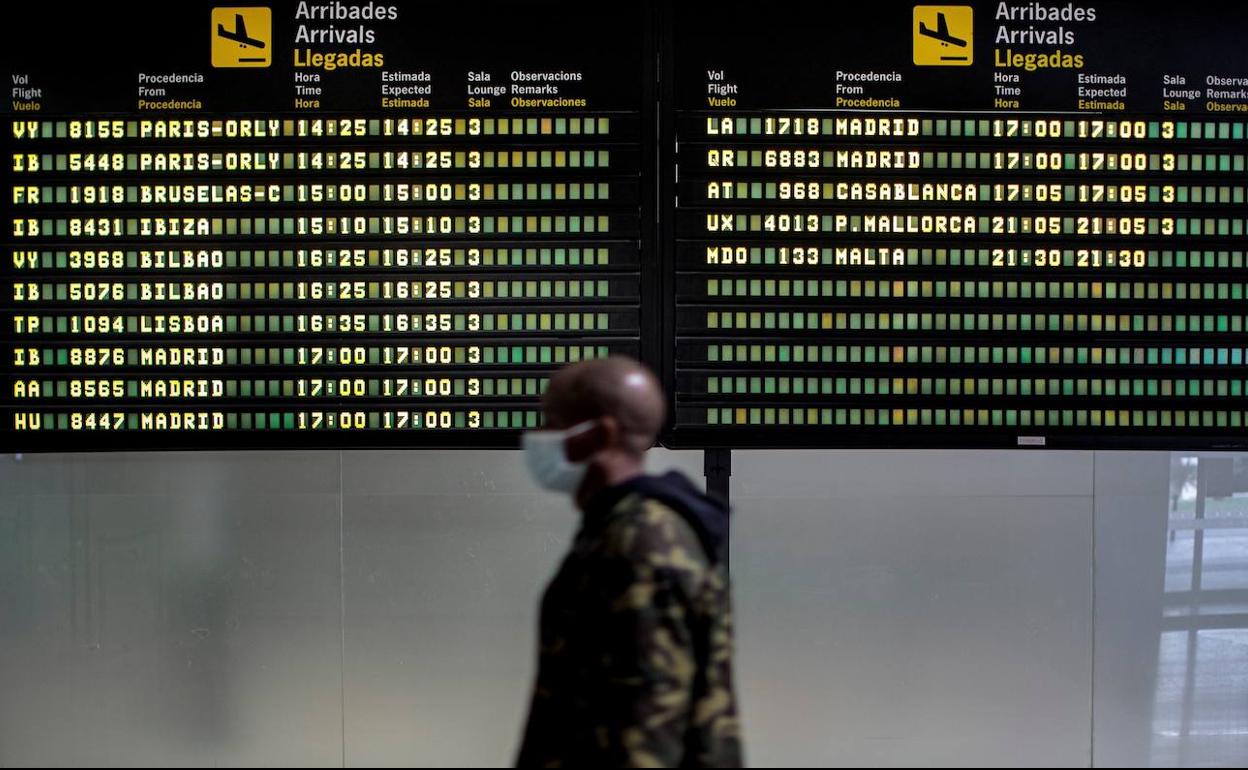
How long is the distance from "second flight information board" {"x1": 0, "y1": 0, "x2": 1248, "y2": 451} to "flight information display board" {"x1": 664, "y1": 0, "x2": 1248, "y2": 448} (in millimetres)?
10

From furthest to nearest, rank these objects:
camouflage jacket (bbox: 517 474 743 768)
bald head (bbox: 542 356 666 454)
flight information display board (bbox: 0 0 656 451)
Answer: flight information display board (bbox: 0 0 656 451)
bald head (bbox: 542 356 666 454)
camouflage jacket (bbox: 517 474 743 768)

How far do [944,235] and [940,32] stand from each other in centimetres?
71

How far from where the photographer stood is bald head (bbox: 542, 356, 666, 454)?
219cm

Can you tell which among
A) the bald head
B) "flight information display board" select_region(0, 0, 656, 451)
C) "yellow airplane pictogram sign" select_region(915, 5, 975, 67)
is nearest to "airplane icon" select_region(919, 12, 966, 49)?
"yellow airplane pictogram sign" select_region(915, 5, 975, 67)

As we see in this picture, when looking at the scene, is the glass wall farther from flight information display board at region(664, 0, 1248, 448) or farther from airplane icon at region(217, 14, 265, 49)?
airplane icon at region(217, 14, 265, 49)

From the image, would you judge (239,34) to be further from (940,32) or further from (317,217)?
(940,32)

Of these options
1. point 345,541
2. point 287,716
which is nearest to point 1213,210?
point 345,541

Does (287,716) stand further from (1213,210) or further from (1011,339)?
(1213,210)

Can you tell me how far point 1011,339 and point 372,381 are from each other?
223cm

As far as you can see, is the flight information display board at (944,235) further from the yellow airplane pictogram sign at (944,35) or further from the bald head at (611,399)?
the bald head at (611,399)

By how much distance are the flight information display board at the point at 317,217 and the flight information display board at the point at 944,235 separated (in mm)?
334

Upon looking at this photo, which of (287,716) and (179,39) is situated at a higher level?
(179,39)

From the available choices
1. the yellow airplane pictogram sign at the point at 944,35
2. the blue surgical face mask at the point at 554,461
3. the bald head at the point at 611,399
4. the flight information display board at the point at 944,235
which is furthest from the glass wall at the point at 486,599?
the bald head at the point at 611,399

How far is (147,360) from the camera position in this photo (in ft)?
13.6
